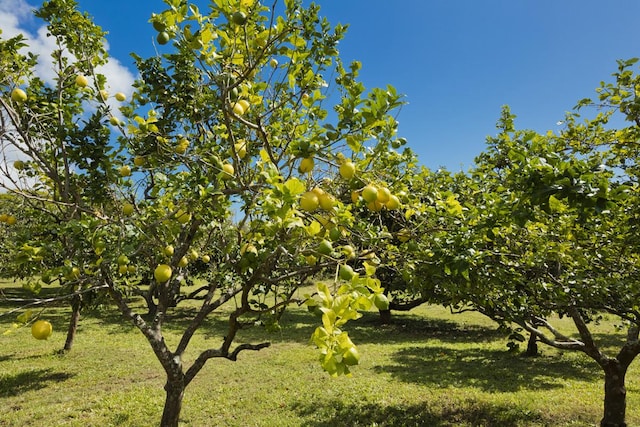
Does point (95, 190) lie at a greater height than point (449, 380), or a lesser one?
greater

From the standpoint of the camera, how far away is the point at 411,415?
7.46m

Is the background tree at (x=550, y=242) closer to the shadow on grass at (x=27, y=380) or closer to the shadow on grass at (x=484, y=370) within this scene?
the shadow on grass at (x=484, y=370)

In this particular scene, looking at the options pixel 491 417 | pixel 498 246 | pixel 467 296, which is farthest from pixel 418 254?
pixel 491 417

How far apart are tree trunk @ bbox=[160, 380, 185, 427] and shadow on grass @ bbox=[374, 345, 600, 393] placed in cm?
665

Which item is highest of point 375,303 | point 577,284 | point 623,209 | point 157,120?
point 157,120

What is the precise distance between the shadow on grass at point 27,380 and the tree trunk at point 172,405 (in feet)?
20.6

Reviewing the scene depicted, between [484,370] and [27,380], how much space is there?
12268 mm

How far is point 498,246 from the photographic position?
518 centimetres

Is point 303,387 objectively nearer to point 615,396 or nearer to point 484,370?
point 484,370

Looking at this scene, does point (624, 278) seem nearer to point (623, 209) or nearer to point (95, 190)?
point (623, 209)

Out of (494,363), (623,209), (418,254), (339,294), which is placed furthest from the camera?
(494,363)

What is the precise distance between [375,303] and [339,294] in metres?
0.19

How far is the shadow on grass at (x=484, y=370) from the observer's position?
9.55 meters

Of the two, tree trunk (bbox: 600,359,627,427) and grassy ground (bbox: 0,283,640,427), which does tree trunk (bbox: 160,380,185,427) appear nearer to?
grassy ground (bbox: 0,283,640,427)
